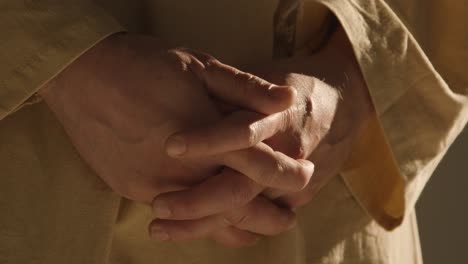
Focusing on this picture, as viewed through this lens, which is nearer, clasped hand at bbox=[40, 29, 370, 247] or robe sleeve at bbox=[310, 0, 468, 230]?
clasped hand at bbox=[40, 29, 370, 247]

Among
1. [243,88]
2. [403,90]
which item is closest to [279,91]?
[243,88]

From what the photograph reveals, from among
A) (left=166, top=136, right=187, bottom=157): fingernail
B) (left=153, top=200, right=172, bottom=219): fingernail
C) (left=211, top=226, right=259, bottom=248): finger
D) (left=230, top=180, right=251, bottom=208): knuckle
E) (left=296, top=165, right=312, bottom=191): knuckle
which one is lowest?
(left=211, top=226, right=259, bottom=248): finger

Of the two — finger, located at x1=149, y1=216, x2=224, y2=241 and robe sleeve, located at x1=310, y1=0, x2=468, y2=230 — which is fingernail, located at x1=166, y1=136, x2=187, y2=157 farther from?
robe sleeve, located at x1=310, y1=0, x2=468, y2=230

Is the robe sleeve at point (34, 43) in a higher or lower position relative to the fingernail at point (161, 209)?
higher

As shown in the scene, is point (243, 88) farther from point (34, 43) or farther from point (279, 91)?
point (34, 43)

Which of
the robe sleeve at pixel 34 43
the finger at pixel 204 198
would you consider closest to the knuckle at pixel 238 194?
the finger at pixel 204 198

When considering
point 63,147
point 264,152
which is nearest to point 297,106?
point 264,152

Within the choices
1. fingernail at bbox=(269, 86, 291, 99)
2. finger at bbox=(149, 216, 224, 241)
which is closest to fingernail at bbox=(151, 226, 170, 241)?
finger at bbox=(149, 216, 224, 241)

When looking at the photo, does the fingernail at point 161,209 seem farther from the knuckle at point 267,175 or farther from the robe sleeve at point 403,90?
the robe sleeve at point 403,90
